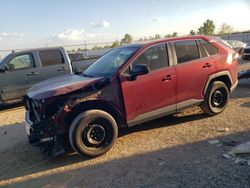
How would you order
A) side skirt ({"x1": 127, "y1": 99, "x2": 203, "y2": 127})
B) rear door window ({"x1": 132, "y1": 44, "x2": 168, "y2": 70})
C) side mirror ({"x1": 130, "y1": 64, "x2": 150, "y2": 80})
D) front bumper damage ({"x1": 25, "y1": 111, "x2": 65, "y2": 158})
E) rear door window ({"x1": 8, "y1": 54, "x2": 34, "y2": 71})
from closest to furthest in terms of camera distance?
front bumper damage ({"x1": 25, "y1": 111, "x2": 65, "y2": 158}) < side mirror ({"x1": 130, "y1": 64, "x2": 150, "y2": 80}) < side skirt ({"x1": 127, "y1": 99, "x2": 203, "y2": 127}) < rear door window ({"x1": 132, "y1": 44, "x2": 168, "y2": 70}) < rear door window ({"x1": 8, "y1": 54, "x2": 34, "y2": 71})

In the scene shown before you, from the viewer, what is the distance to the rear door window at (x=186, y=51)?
605 cm

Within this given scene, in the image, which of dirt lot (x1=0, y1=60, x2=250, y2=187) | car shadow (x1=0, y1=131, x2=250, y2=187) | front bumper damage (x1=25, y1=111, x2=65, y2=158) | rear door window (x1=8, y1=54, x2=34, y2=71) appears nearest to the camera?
car shadow (x1=0, y1=131, x2=250, y2=187)

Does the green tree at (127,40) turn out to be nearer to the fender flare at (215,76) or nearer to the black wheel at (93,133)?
the fender flare at (215,76)

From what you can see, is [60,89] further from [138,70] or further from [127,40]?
[127,40]

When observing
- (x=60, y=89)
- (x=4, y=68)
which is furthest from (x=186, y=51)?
(x=4, y=68)

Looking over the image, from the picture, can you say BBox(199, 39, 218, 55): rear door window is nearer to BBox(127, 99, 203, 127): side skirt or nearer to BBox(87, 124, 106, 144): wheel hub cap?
BBox(127, 99, 203, 127): side skirt

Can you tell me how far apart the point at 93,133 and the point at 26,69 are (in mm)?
5460

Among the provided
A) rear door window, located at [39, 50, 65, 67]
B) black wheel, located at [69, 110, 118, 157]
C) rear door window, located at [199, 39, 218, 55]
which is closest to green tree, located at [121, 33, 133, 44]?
rear door window, located at [39, 50, 65, 67]

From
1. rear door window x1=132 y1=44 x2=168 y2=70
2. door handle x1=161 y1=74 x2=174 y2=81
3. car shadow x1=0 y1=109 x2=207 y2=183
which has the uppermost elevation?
rear door window x1=132 y1=44 x2=168 y2=70

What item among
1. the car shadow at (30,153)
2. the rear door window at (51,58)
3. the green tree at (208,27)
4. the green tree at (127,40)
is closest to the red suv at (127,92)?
the car shadow at (30,153)

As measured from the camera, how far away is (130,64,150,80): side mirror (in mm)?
5250

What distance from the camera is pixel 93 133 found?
5.05 meters

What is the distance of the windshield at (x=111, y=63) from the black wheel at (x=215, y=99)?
6.38 ft

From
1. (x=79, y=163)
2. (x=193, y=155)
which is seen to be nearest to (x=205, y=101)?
(x=193, y=155)
